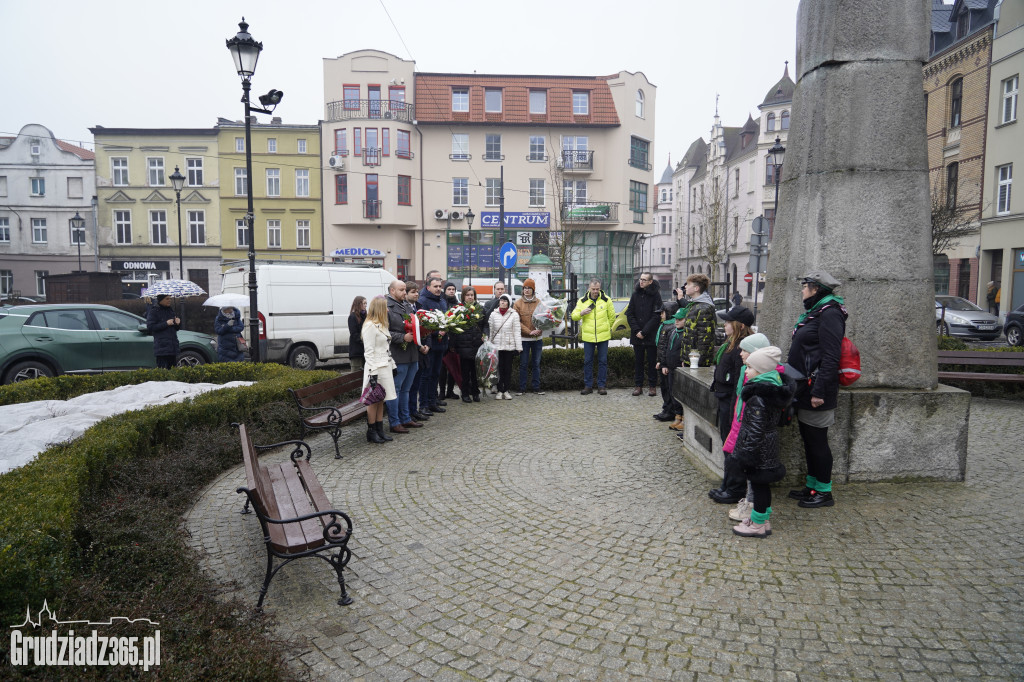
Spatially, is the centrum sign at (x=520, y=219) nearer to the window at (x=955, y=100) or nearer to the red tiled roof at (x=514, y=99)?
the red tiled roof at (x=514, y=99)

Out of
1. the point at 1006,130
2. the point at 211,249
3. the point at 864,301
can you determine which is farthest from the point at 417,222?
the point at 864,301

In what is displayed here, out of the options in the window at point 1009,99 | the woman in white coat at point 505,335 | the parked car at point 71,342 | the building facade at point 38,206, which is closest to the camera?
the woman in white coat at point 505,335

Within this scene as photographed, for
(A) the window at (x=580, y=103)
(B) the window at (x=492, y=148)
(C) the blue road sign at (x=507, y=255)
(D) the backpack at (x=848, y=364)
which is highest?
(A) the window at (x=580, y=103)

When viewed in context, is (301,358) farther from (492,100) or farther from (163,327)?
(492,100)

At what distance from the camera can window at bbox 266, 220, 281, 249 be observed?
44.3m

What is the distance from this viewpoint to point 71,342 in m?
12.0

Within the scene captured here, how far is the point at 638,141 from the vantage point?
43.9 meters

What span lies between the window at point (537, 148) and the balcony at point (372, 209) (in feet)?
35.5

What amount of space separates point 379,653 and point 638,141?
4436 cm

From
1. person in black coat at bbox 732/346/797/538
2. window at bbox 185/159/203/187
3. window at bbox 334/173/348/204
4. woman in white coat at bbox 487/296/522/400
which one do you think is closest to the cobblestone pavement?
person in black coat at bbox 732/346/797/538

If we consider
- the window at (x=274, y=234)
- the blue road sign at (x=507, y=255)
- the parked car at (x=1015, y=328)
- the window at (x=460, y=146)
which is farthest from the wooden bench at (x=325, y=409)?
the window at (x=274, y=234)

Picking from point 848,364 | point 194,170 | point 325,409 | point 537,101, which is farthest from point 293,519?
point 194,170

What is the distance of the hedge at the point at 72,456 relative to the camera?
309cm

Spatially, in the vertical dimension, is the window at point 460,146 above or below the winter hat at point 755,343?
above
